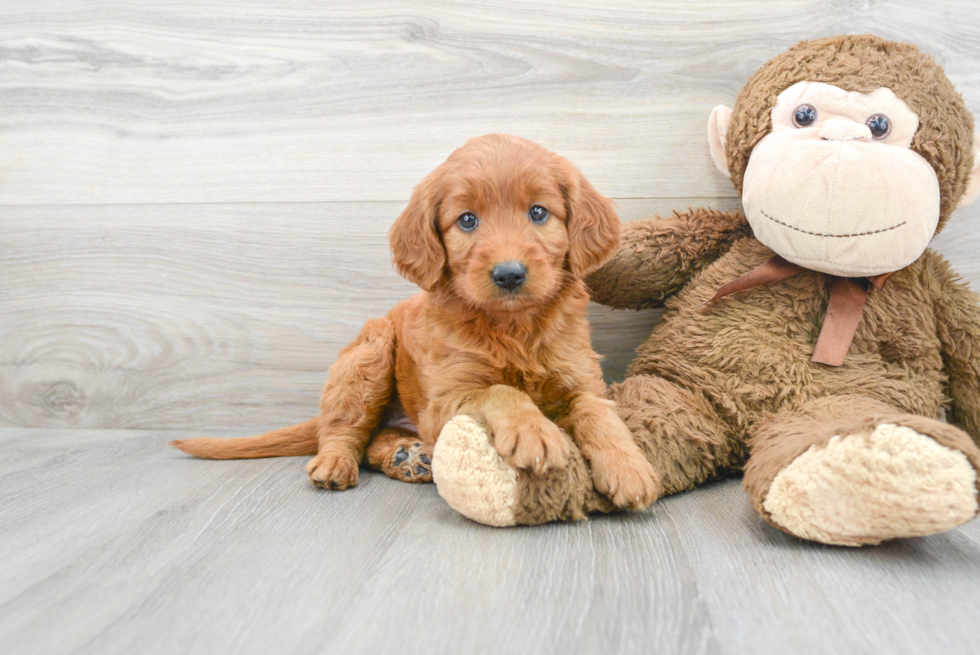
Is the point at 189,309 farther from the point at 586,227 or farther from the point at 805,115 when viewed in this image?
the point at 805,115

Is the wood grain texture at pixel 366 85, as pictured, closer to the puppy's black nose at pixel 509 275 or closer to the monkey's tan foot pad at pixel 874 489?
the puppy's black nose at pixel 509 275

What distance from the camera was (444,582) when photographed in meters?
1.11

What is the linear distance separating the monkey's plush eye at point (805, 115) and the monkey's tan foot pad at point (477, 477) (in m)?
1.02

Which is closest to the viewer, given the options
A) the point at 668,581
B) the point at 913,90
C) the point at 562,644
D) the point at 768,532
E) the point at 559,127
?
the point at 562,644

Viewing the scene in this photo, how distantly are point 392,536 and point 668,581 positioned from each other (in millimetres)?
536

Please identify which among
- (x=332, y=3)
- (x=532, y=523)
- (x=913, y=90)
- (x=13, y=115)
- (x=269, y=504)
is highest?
(x=332, y=3)

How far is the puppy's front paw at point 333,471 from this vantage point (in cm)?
164

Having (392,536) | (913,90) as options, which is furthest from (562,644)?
(913,90)

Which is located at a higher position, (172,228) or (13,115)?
(13,115)

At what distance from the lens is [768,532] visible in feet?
4.19

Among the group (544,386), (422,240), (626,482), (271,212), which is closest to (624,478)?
(626,482)

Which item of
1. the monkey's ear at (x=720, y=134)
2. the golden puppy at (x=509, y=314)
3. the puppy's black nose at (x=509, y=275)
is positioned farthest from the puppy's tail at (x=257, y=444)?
the monkey's ear at (x=720, y=134)

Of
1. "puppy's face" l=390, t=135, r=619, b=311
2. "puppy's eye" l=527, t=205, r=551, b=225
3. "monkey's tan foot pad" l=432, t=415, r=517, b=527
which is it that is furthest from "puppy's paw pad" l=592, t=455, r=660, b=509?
"puppy's eye" l=527, t=205, r=551, b=225

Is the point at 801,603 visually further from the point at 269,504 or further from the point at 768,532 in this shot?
the point at 269,504
